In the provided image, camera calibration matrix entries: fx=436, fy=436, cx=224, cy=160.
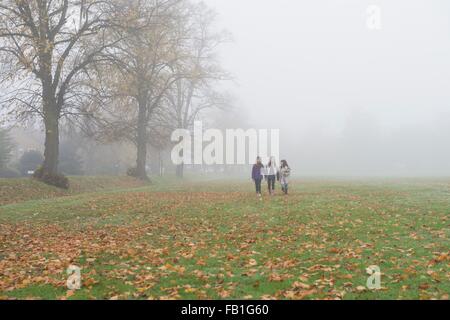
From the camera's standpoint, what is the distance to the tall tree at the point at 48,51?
83.6 ft

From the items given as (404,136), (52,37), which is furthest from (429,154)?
(52,37)

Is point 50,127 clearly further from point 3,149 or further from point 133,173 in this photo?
point 3,149

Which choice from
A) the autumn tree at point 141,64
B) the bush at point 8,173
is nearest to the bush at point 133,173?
the autumn tree at point 141,64

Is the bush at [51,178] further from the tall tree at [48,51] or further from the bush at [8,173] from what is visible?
the bush at [8,173]

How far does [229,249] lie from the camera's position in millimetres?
11508

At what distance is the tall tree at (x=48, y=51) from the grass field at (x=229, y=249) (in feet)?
32.3

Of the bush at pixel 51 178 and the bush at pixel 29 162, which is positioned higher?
the bush at pixel 29 162

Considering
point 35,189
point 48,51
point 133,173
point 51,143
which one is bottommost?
point 35,189

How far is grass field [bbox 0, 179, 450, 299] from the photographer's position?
801cm

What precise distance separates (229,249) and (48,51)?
63.7 ft

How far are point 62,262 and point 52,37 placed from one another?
2161cm

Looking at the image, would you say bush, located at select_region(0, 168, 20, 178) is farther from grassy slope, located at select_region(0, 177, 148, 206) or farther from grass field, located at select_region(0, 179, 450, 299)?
grass field, located at select_region(0, 179, 450, 299)

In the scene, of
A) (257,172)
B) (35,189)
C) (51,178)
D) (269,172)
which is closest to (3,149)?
(51,178)
